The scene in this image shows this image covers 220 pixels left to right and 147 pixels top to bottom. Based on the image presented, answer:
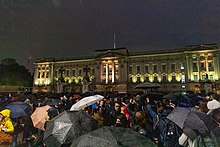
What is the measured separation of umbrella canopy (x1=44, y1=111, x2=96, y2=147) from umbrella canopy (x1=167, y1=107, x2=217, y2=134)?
1.88 metres

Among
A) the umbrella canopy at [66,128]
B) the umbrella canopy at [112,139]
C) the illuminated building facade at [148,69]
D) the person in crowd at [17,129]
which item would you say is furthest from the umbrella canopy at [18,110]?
the illuminated building facade at [148,69]

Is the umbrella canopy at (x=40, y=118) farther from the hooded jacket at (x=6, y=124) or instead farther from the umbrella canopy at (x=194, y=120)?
the umbrella canopy at (x=194, y=120)

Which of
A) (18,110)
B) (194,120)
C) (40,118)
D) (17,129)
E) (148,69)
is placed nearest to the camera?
(194,120)

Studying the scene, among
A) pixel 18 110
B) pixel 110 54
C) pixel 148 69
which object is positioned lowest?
pixel 18 110

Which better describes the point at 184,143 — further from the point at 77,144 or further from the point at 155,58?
the point at 155,58

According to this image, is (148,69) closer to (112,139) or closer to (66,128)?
(66,128)

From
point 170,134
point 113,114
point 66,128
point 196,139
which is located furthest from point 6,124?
point 196,139

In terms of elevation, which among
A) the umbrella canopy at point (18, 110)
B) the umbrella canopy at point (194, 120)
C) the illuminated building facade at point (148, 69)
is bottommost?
the umbrella canopy at point (18, 110)

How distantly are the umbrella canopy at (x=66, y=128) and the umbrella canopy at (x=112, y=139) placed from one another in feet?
4.36

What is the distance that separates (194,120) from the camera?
345 cm

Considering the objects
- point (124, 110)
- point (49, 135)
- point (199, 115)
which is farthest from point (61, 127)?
point (124, 110)

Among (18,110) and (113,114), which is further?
(113,114)

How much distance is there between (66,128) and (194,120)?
8.18ft

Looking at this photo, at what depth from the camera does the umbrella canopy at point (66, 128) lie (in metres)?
3.46
